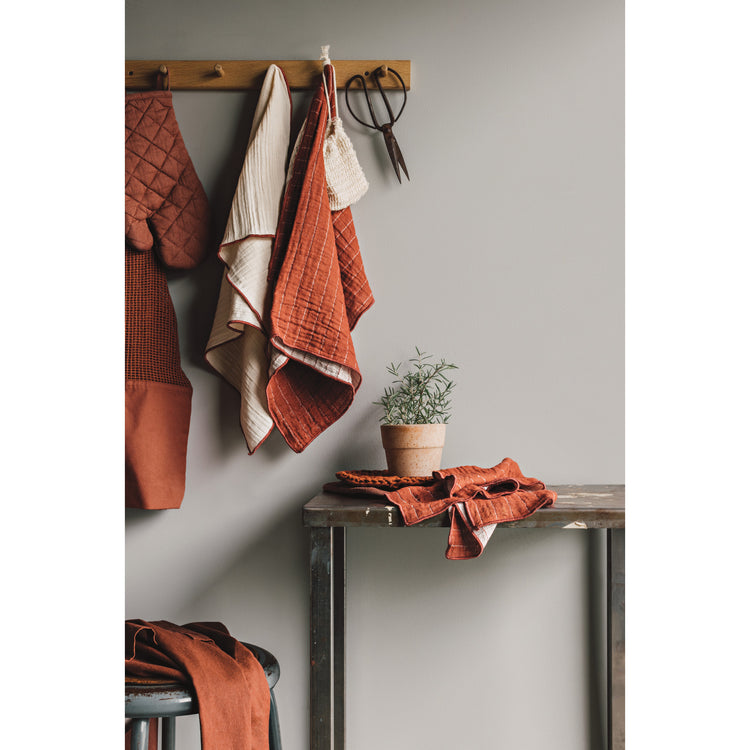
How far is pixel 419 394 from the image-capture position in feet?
4.46

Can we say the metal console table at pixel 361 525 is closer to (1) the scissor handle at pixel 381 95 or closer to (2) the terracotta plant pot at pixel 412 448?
(2) the terracotta plant pot at pixel 412 448

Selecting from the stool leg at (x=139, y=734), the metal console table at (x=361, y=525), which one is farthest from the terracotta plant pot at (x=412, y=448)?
the stool leg at (x=139, y=734)

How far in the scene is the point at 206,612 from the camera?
1.43m

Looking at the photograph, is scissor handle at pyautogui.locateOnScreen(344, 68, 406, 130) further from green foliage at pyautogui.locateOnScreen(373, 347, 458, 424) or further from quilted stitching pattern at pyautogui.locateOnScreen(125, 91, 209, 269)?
green foliage at pyautogui.locateOnScreen(373, 347, 458, 424)

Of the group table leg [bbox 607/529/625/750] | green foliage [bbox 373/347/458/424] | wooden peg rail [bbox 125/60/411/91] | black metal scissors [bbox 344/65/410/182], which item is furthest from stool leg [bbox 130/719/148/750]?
wooden peg rail [bbox 125/60/411/91]

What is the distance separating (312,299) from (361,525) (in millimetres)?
435

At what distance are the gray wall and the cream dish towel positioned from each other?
0.11 m

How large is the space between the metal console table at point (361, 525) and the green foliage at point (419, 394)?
0.21 meters

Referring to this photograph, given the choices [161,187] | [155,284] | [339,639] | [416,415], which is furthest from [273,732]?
[161,187]

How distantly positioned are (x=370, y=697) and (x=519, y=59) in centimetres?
137

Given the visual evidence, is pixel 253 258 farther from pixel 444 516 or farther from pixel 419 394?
pixel 444 516

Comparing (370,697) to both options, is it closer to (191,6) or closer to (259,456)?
(259,456)

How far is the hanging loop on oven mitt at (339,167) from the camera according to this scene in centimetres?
135
